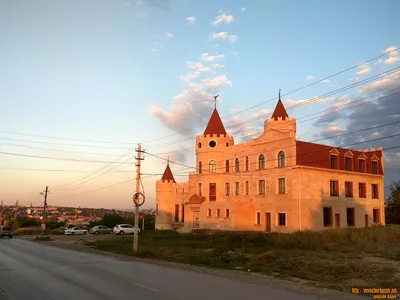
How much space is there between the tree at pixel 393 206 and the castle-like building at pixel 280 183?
8.82 m

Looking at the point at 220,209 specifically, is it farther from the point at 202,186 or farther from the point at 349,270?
the point at 349,270

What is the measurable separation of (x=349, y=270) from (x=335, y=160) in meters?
30.4

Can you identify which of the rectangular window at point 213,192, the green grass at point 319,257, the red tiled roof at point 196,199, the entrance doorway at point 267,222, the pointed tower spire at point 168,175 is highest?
the pointed tower spire at point 168,175

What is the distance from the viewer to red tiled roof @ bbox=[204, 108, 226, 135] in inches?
2058

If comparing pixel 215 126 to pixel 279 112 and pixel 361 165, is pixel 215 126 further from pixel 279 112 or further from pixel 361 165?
pixel 361 165

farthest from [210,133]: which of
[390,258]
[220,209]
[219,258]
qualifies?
→ [390,258]

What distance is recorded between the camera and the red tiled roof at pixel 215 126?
52.3 m

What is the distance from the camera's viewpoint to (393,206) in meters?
56.3

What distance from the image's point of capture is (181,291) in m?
11.7

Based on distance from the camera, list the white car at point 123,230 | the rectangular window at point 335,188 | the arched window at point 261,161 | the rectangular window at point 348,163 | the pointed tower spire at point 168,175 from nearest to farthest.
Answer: the rectangular window at point 335,188, the arched window at point 261,161, the rectangular window at point 348,163, the white car at point 123,230, the pointed tower spire at point 168,175

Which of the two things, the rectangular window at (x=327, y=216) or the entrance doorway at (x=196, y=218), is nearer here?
the rectangular window at (x=327, y=216)

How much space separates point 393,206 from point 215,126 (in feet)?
97.3

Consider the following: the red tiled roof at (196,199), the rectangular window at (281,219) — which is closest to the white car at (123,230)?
the red tiled roof at (196,199)

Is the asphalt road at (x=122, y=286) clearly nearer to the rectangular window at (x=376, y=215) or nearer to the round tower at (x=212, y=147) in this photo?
the round tower at (x=212, y=147)
